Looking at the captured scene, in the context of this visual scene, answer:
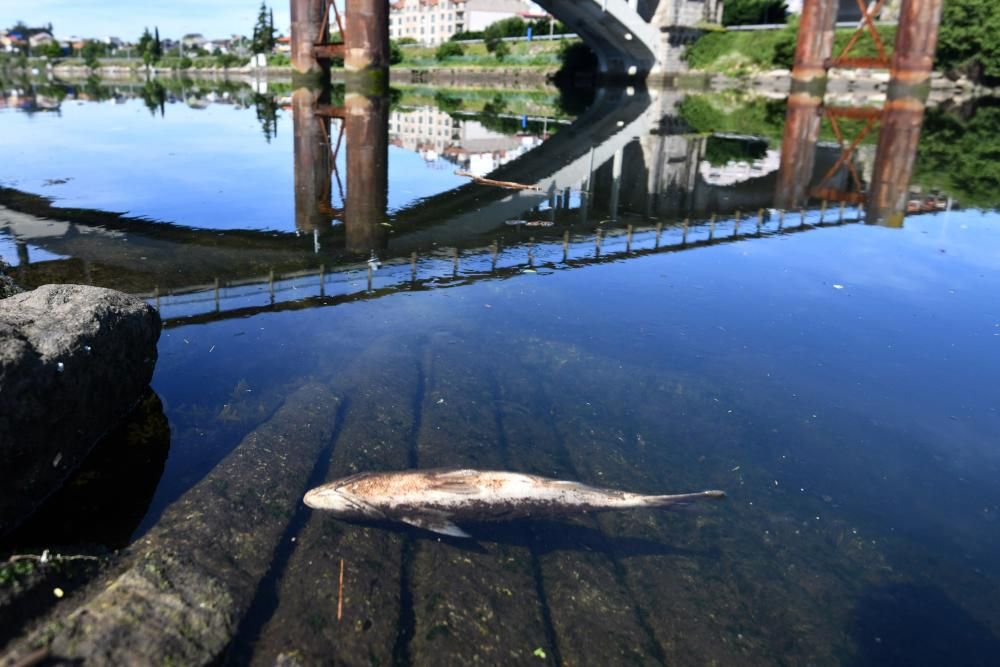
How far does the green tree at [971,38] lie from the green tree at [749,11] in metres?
29.6

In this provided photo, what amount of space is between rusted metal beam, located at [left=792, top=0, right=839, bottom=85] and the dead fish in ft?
186

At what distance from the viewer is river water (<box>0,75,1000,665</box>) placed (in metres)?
3.88

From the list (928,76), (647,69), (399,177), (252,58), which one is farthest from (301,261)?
(252,58)

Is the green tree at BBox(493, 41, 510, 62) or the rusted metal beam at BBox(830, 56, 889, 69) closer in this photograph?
the rusted metal beam at BBox(830, 56, 889, 69)

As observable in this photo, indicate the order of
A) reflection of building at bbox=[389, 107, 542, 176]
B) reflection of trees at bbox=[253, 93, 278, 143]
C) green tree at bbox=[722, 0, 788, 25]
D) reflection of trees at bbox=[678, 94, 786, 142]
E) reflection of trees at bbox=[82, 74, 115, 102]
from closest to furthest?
reflection of building at bbox=[389, 107, 542, 176], reflection of trees at bbox=[253, 93, 278, 143], reflection of trees at bbox=[678, 94, 786, 142], reflection of trees at bbox=[82, 74, 115, 102], green tree at bbox=[722, 0, 788, 25]

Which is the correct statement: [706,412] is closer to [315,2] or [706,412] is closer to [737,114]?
[737,114]

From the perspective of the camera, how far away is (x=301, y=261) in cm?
980

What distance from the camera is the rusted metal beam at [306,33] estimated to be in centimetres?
5528

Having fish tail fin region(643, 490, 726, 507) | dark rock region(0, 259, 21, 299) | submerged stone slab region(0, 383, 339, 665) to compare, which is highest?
dark rock region(0, 259, 21, 299)

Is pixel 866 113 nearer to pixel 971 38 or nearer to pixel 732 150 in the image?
pixel 971 38

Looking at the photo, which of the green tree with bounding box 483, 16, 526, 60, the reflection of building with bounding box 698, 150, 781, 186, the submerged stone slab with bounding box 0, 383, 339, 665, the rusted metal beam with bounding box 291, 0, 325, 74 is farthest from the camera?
the green tree with bounding box 483, 16, 526, 60

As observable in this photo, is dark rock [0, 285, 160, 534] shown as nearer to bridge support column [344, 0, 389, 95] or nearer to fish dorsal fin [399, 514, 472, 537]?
fish dorsal fin [399, 514, 472, 537]

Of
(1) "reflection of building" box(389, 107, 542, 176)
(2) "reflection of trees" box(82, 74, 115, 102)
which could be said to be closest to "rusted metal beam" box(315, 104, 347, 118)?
(1) "reflection of building" box(389, 107, 542, 176)

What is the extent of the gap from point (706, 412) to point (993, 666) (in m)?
2.64
